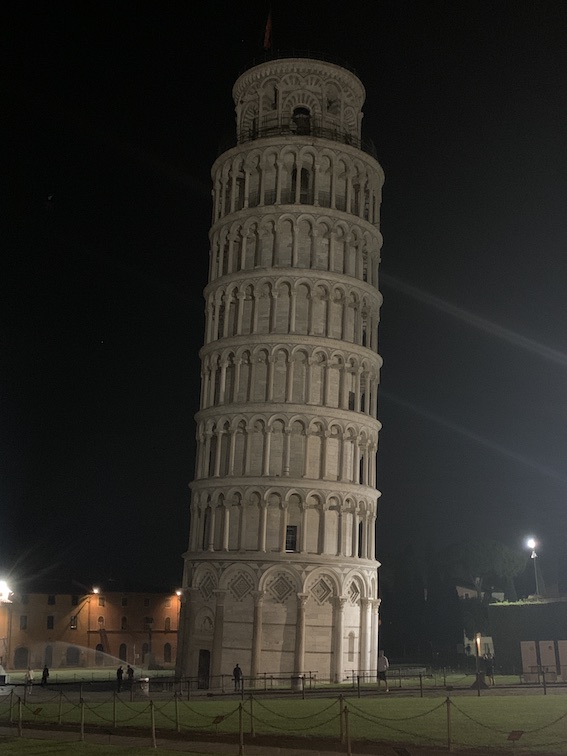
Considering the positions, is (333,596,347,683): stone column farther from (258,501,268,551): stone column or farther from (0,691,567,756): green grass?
(0,691,567,756): green grass

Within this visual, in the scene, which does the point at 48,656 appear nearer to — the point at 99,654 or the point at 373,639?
the point at 99,654

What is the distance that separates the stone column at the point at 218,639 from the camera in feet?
168

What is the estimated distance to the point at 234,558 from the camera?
5278 centimetres

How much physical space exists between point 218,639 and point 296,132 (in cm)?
3258

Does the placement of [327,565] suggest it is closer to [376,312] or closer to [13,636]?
[376,312]

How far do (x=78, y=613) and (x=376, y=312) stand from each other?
47510mm

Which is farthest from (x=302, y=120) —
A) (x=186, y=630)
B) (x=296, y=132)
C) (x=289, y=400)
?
(x=186, y=630)

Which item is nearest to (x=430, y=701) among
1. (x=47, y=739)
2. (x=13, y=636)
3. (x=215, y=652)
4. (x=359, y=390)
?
(x=47, y=739)

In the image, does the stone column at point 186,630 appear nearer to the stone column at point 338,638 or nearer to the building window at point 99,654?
the stone column at point 338,638

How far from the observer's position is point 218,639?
51.9 metres

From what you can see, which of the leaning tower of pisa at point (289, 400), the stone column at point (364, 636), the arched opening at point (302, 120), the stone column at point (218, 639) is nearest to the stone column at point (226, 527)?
the leaning tower of pisa at point (289, 400)

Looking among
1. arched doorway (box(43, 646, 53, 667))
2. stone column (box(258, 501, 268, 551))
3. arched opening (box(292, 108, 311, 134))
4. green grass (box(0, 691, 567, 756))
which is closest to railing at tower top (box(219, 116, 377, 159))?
arched opening (box(292, 108, 311, 134))

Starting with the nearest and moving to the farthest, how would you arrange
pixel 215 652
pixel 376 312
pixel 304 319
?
pixel 215 652
pixel 304 319
pixel 376 312

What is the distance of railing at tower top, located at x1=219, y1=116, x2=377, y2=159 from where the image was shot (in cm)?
6028
